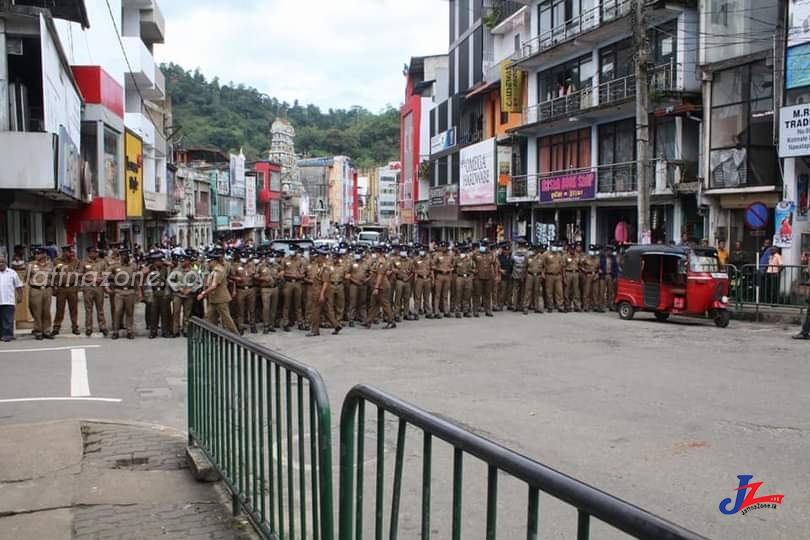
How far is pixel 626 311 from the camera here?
18469 mm

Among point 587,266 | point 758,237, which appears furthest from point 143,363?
point 758,237

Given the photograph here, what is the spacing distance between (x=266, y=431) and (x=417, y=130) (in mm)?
56362

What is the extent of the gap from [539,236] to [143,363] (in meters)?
25.8

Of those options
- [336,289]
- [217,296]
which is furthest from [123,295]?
[336,289]

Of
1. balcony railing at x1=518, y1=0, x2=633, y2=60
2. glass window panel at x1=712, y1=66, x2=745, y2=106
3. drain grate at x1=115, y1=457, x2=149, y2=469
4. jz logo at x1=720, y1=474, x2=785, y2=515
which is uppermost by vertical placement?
balcony railing at x1=518, y1=0, x2=633, y2=60

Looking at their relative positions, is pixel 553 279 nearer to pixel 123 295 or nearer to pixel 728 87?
pixel 728 87

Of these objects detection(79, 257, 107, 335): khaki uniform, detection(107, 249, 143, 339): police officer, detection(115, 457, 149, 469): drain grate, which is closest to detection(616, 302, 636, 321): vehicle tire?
detection(107, 249, 143, 339): police officer

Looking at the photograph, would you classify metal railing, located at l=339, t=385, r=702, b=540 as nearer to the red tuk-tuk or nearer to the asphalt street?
the asphalt street

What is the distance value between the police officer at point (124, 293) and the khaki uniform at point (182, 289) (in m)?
0.75

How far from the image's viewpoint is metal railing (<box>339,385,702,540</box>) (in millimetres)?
1875

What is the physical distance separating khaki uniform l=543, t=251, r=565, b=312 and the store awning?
2054cm

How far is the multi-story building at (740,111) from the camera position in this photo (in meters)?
21.3

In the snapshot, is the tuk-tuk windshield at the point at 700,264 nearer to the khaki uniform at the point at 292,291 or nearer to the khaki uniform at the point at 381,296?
the khaki uniform at the point at 381,296

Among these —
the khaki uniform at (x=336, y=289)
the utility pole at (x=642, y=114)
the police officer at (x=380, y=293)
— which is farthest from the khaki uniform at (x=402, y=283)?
the utility pole at (x=642, y=114)
